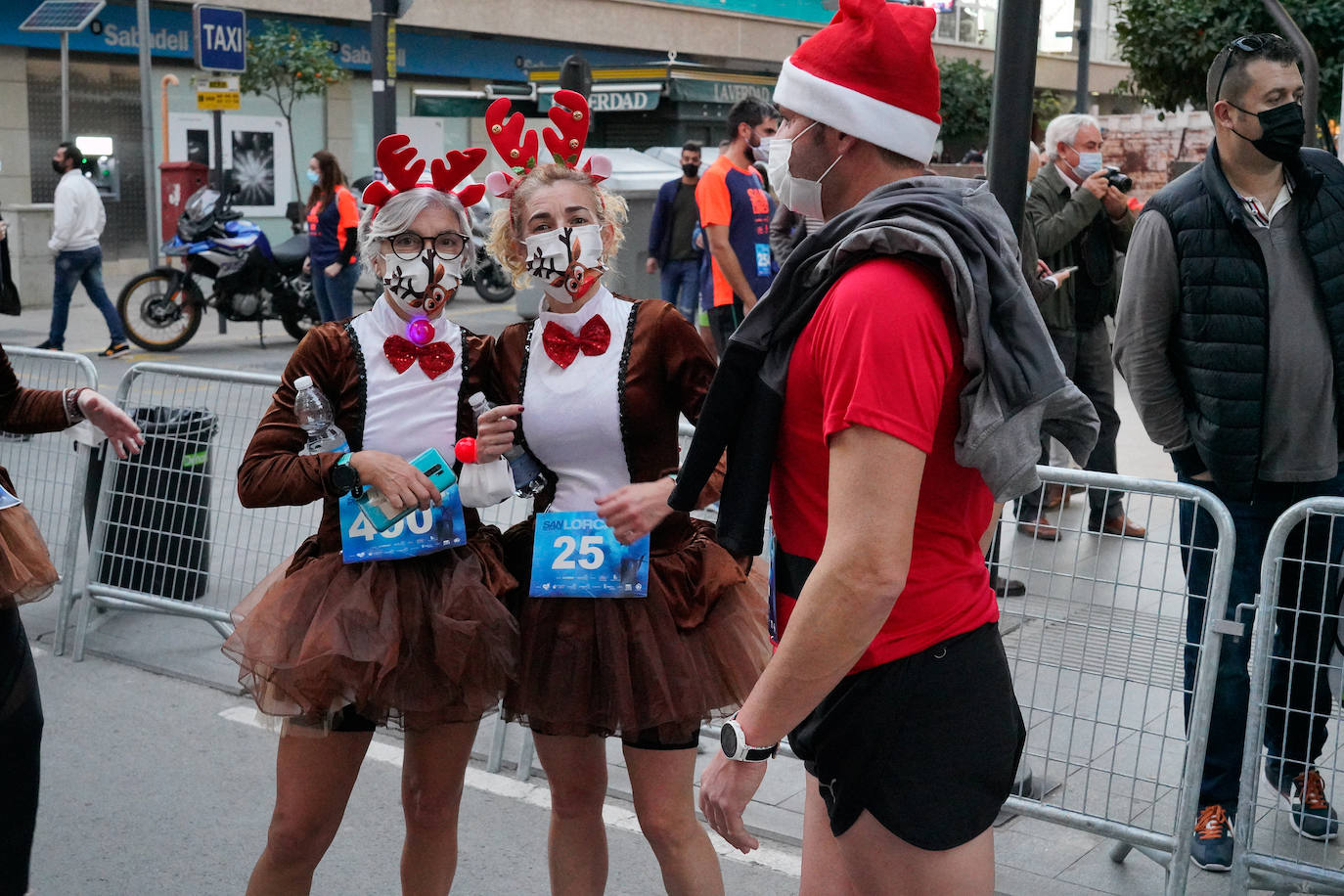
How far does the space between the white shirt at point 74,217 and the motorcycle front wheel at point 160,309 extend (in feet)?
2.05

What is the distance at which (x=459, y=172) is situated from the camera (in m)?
3.10

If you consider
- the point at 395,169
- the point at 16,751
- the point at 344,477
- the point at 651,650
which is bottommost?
the point at 16,751

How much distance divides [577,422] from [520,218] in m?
0.48

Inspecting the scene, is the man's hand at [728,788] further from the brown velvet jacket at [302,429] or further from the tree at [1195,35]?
the tree at [1195,35]

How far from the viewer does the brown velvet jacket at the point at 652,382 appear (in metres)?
2.97

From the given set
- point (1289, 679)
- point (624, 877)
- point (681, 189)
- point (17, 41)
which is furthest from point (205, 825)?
point (17, 41)

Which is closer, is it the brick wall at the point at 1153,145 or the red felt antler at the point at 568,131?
the red felt antler at the point at 568,131

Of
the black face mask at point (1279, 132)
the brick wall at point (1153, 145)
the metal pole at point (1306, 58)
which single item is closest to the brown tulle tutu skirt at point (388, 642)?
the black face mask at point (1279, 132)

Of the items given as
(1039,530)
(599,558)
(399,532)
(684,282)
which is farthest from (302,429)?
(684,282)

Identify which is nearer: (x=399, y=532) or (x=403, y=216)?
(x=399, y=532)

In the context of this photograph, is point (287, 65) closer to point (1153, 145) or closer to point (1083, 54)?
point (1083, 54)

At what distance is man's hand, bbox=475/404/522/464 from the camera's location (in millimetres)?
2826

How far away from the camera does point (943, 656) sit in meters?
2.03

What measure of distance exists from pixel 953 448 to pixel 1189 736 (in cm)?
197
